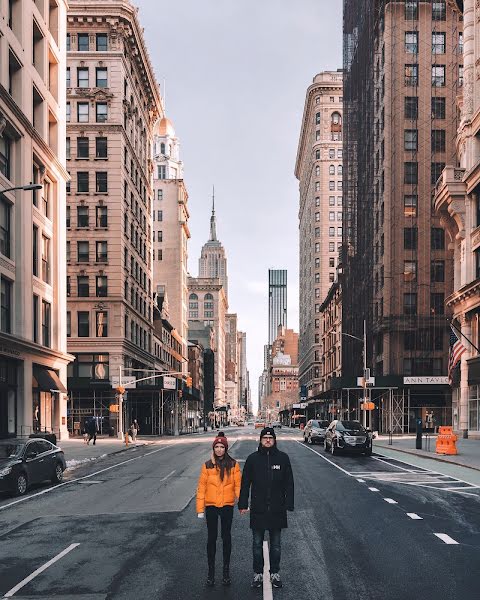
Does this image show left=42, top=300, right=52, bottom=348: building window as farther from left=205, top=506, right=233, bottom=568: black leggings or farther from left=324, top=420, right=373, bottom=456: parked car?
left=205, top=506, right=233, bottom=568: black leggings

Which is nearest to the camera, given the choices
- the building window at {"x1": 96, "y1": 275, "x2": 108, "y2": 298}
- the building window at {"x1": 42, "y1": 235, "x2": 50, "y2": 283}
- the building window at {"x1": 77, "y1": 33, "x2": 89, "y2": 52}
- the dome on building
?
the building window at {"x1": 42, "y1": 235, "x2": 50, "y2": 283}

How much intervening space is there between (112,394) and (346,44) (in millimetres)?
56842

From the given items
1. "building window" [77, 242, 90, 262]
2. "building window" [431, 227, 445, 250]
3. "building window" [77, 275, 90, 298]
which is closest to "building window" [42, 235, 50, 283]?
"building window" [77, 275, 90, 298]

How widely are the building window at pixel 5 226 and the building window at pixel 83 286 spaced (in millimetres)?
25518

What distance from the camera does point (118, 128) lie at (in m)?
64.5

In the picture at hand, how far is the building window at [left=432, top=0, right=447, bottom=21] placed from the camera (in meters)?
73.8

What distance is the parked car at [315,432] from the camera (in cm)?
4667

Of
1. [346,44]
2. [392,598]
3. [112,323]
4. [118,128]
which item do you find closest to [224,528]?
[392,598]

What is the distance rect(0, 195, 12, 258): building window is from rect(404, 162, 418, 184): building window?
150ft

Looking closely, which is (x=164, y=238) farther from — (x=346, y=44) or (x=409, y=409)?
(x=409, y=409)

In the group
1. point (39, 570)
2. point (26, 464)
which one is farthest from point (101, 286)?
point (39, 570)

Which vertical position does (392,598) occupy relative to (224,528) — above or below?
below

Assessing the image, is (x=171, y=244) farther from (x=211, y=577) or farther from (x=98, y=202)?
(x=211, y=577)

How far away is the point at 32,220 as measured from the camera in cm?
4150
